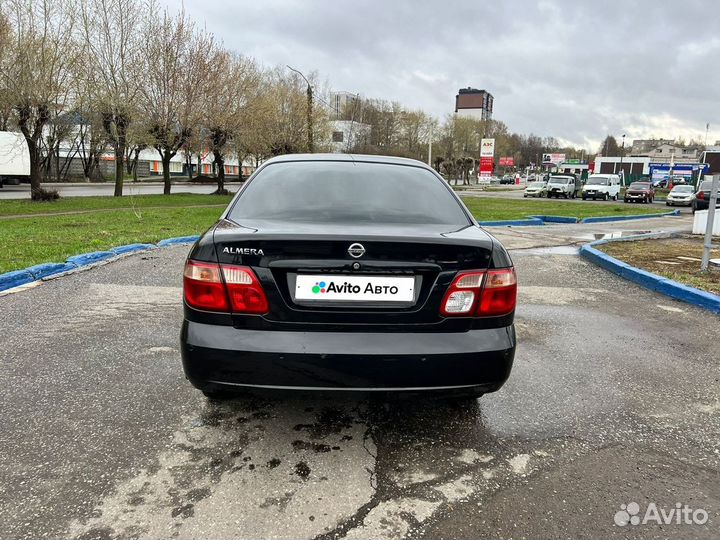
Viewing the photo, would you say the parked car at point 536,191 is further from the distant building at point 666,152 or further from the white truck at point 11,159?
the distant building at point 666,152

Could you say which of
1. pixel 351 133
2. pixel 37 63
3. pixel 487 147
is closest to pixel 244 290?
pixel 37 63

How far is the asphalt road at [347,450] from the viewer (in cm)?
209

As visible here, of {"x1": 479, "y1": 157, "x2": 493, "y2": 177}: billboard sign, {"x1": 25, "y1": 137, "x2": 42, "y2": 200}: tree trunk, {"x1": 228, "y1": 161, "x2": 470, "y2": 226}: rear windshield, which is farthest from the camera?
{"x1": 479, "y1": 157, "x2": 493, "y2": 177}: billboard sign

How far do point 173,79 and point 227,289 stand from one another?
24.3 meters

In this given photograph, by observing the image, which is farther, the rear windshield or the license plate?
the rear windshield

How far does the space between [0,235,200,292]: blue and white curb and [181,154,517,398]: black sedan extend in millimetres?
4611

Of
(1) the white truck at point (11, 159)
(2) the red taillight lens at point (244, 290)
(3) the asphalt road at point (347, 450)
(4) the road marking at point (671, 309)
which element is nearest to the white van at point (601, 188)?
(4) the road marking at point (671, 309)

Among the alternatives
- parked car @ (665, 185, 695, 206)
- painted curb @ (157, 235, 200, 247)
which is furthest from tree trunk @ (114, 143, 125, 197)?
parked car @ (665, 185, 695, 206)

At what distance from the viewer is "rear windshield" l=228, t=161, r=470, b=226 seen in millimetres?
2818

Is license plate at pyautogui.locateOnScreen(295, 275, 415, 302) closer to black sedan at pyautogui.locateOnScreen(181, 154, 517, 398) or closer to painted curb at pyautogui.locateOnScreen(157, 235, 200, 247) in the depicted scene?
black sedan at pyautogui.locateOnScreen(181, 154, 517, 398)

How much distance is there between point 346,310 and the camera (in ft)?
7.84

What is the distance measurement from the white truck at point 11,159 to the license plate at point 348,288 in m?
33.9

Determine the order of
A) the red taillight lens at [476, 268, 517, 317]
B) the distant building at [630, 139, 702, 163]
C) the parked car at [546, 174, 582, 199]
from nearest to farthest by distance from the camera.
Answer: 1. the red taillight lens at [476, 268, 517, 317]
2. the parked car at [546, 174, 582, 199]
3. the distant building at [630, 139, 702, 163]

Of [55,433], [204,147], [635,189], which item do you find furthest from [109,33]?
[635,189]
